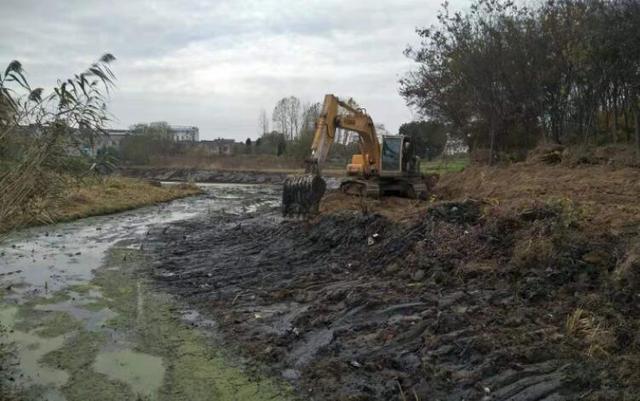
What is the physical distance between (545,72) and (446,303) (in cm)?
1857

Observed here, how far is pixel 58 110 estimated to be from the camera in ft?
21.5

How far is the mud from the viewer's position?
17.4 feet

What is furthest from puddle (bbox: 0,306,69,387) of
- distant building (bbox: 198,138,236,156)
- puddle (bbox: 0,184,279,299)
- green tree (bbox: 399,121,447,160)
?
distant building (bbox: 198,138,236,156)

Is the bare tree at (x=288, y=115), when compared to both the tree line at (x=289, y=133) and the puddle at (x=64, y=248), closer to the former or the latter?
the tree line at (x=289, y=133)

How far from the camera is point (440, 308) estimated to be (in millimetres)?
6996

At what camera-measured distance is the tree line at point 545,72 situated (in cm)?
1916

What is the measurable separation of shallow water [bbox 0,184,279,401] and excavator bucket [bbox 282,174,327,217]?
4298mm

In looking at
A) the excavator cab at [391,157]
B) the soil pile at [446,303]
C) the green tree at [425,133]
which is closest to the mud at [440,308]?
the soil pile at [446,303]

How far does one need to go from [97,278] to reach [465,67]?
62.2 feet

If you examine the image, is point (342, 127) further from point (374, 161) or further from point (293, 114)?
point (293, 114)

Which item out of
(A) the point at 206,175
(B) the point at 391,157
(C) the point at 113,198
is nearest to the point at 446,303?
(B) the point at 391,157

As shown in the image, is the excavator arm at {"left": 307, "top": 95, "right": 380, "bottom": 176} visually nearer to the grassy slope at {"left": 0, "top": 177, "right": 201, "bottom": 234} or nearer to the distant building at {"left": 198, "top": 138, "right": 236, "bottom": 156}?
the grassy slope at {"left": 0, "top": 177, "right": 201, "bottom": 234}

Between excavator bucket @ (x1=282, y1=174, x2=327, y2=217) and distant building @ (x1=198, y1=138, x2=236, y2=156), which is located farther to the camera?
distant building @ (x1=198, y1=138, x2=236, y2=156)

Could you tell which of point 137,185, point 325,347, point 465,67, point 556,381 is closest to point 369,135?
point 465,67
